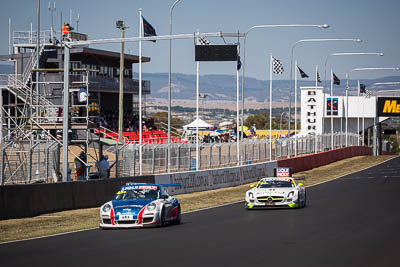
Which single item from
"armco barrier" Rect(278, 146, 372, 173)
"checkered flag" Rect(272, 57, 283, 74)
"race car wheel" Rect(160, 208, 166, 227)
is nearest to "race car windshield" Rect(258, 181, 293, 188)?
"race car wheel" Rect(160, 208, 166, 227)

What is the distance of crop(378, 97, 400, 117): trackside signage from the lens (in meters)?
87.5

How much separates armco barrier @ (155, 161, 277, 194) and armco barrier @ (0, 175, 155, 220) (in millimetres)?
4639

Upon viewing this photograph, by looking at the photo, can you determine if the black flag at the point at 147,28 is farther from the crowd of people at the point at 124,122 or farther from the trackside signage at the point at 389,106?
the trackside signage at the point at 389,106

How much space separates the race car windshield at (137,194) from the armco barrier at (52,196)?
3792 millimetres

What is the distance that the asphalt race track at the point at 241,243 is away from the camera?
39.1 ft

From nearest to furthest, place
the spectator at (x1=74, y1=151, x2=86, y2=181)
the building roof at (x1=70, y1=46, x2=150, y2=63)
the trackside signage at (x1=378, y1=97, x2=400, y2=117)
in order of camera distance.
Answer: the spectator at (x1=74, y1=151, x2=86, y2=181) < the building roof at (x1=70, y1=46, x2=150, y2=63) < the trackside signage at (x1=378, y1=97, x2=400, y2=117)

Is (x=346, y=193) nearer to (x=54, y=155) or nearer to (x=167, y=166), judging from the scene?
(x=167, y=166)

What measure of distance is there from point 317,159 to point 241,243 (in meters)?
43.0

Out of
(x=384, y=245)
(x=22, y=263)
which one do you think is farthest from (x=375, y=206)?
(x=22, y=263)

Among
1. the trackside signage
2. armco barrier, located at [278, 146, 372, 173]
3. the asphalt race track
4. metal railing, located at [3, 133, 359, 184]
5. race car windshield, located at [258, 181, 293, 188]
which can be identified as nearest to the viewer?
the asphalt race track

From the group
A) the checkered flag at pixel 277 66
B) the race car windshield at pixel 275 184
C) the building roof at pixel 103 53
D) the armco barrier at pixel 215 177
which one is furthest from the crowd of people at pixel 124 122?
the race car windshield at pixel 275 184

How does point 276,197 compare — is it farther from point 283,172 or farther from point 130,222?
point 283,172

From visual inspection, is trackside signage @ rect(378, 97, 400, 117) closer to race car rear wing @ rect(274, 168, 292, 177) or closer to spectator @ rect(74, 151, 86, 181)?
race car rear wing @ rect(274, 168, 292, 177)

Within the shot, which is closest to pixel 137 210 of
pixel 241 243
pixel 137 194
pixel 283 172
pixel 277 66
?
pixel 137 194
